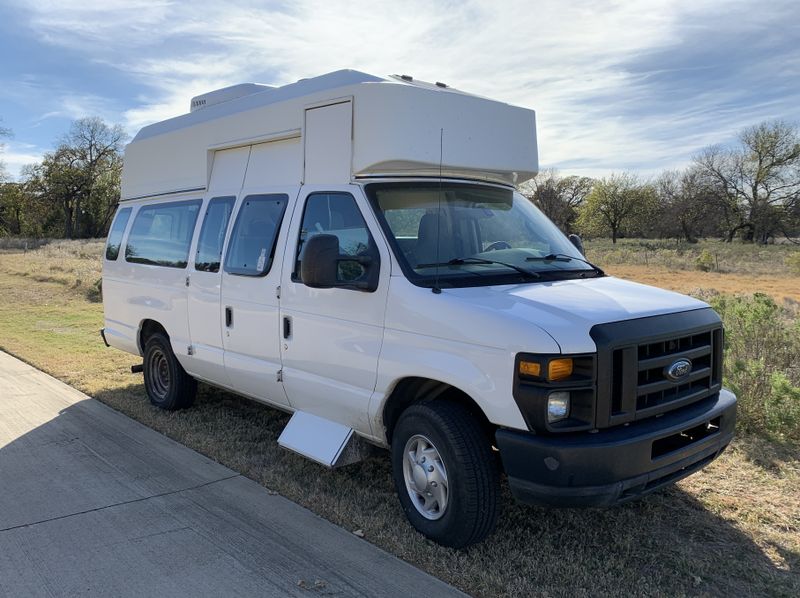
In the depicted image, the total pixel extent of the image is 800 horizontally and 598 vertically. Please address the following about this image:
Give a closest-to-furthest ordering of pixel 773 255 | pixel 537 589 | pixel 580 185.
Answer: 1. pixel 537 589
2. pixel 773 255
3. pixel 580 185

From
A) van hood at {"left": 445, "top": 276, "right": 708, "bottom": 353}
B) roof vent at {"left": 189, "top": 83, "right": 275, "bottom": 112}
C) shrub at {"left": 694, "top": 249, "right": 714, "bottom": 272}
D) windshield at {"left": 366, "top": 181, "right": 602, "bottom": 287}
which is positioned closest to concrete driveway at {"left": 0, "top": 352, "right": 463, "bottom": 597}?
van hood at {"left": 445, "top": 276, "right": 708, "bottom": 353}

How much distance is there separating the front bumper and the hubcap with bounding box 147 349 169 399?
449cm

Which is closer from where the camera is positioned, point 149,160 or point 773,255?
point 149,160

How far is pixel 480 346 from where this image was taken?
3.44 metres

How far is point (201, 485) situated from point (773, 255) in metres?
38.7

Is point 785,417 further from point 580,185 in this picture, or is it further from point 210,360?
point 580,185

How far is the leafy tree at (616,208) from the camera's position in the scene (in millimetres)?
59969

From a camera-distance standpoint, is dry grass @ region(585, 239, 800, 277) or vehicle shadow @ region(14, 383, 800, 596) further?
dry grass @ region(585, 239, 800, 277)

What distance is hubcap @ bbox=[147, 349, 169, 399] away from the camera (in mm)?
6750

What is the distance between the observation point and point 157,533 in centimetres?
405

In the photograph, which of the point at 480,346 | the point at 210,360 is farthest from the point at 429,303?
the point at 210,360

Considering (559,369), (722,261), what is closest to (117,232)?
(559,369)

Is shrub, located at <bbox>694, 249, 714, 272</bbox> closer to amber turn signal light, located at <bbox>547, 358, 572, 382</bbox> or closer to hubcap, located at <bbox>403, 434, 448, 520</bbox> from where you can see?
hubcap, located at <bbox>403, 434, 448, 520</bbox>

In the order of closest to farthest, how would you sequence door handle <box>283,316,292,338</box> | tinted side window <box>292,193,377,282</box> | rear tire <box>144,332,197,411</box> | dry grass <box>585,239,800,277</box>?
tinted side window <box>292,193,377,282</box>, door handle <box>283,316,292,338</box>, rear tire <box>144,332,197,411</box>, dry grass <box>585,239,800,277</box>
